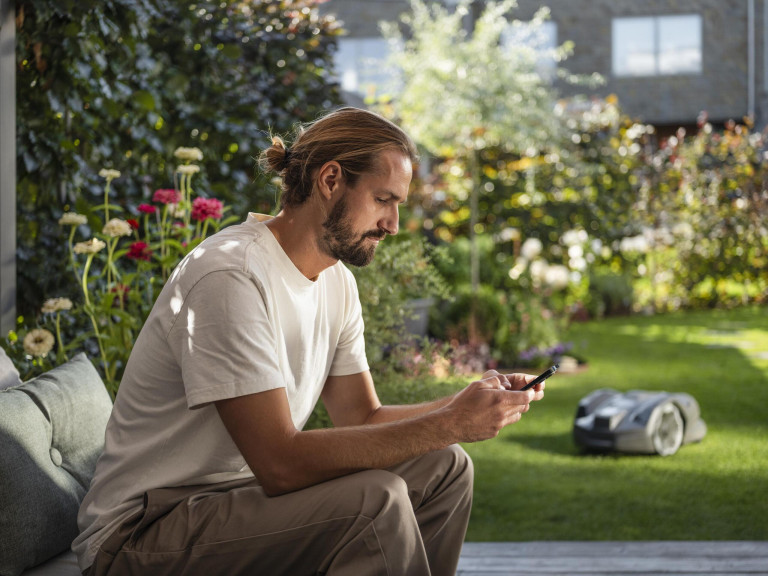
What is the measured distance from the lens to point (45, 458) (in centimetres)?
207

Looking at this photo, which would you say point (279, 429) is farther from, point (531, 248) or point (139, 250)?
point (531, 248)

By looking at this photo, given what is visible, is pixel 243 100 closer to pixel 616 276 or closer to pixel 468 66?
pixel 468 66

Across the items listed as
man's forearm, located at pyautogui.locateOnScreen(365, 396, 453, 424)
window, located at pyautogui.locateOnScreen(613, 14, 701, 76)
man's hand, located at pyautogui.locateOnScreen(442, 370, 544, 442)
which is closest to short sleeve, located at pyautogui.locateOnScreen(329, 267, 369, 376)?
man's forearm, located at pyautogui.locateOnScreen(365, 396, 453, 424)

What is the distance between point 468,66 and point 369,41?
26.1 feet

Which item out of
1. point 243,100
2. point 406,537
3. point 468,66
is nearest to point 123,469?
point 406,537

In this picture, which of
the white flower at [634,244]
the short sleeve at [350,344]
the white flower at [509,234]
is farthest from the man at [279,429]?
the white flower at [634,244]

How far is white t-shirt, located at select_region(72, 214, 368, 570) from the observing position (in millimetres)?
1693

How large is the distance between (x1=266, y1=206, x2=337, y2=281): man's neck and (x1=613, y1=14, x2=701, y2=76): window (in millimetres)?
14755

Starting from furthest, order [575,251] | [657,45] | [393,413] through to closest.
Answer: [657,45] → [575,251] → [393,413]

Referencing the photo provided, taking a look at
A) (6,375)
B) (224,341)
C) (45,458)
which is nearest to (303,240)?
(224,341)

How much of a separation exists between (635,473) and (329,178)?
2.90 meters

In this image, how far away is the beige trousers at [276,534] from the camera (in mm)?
1691

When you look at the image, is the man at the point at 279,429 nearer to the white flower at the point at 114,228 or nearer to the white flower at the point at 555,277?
the white flower at the point at 114,228

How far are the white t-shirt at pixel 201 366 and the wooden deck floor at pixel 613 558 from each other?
1121mm
